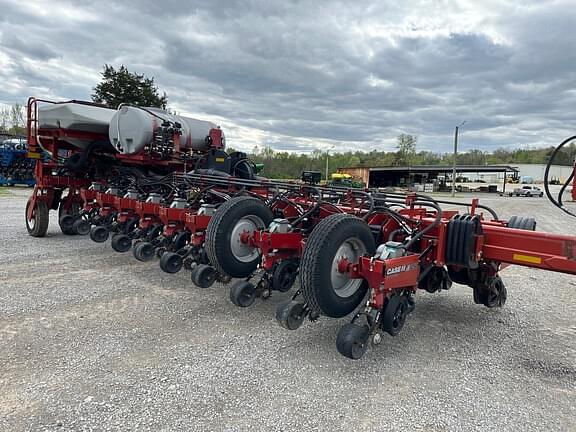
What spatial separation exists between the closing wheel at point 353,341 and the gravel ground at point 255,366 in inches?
5.8

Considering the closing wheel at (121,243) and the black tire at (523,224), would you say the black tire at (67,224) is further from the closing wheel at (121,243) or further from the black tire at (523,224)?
the black tire at (523,224)

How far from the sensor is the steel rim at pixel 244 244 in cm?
380

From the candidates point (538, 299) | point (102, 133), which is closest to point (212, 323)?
point (538, 299)

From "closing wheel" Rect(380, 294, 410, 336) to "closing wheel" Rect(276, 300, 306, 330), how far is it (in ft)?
1.96

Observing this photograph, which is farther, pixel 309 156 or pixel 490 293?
pixel 309 156

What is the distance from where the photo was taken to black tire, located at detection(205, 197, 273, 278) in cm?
368

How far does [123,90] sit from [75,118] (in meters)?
23.4

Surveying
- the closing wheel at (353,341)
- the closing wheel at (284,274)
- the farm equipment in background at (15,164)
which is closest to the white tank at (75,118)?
the closing wheel at (284,274)

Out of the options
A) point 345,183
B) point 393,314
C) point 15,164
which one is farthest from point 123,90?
point 393,314

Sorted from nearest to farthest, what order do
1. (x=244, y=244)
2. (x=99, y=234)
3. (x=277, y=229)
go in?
(x=277, y=229), (x=244, y=244), (x=99, y=234)

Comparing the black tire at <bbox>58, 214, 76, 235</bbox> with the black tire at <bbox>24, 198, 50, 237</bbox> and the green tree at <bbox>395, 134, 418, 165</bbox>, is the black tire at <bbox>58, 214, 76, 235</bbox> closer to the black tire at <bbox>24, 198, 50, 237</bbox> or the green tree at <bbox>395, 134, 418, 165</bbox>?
the black tire at <bbox>24, 198, 50, 237</bbox>

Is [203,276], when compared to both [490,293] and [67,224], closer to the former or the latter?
[490,293]

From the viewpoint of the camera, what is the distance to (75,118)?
663 cm

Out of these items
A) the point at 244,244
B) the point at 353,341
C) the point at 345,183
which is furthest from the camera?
the point at 345,183
